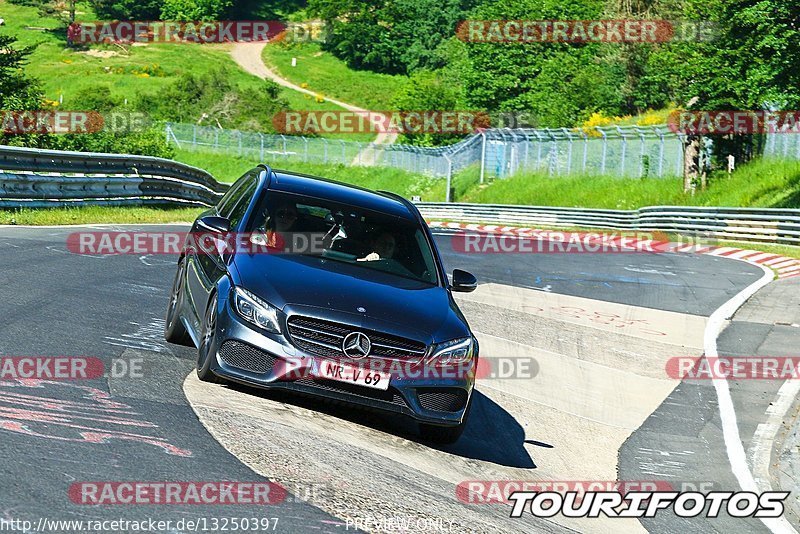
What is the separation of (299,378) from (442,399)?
1.00 m

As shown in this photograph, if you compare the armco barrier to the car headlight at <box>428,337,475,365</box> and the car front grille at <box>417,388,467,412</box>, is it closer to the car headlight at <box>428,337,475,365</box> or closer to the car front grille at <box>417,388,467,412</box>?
the car headlight at <box>428,337,475,365</box>

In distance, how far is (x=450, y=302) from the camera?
27.8 ft

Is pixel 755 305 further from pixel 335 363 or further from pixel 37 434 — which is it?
pixel 37 434

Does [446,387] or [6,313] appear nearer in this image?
[446,387]

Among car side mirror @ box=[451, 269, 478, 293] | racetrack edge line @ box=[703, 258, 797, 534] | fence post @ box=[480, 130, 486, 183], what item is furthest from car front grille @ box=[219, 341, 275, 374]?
fence post @ box=[480, 130, 486, 183]

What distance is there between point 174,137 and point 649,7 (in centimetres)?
3128

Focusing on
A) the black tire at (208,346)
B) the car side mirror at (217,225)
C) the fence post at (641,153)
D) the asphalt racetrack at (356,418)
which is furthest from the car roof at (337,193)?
the fence post at (641,153)

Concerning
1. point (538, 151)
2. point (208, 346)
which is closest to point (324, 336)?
point (208, 346)

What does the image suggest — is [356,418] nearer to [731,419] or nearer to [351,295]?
[351,295]

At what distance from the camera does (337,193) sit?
9328 mm

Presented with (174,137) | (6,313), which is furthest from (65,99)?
(6,313)

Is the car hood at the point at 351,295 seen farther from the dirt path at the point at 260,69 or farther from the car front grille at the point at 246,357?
the dirt path at the point at 260,69

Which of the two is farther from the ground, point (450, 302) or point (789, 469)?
point (450, 302)

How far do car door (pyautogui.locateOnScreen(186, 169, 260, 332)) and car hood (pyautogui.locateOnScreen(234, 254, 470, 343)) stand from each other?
0.33 metres
